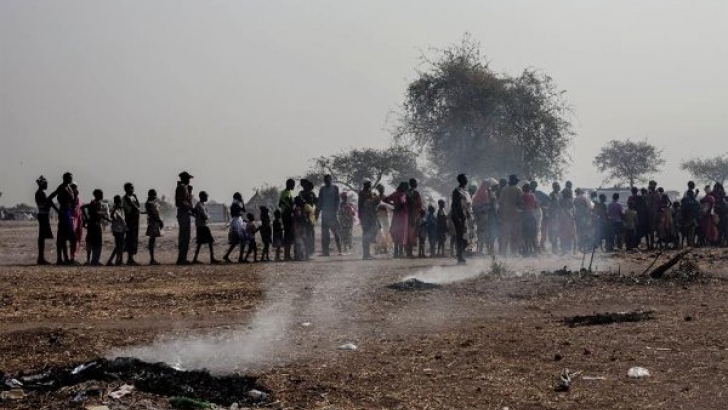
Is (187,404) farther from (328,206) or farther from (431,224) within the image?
(431,224)

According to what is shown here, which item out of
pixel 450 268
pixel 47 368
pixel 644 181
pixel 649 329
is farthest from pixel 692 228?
pixel 644 181

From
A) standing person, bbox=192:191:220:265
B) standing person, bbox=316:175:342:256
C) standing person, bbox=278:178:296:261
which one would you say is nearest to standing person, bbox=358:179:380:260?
standing person, bbox=316:175:342:256

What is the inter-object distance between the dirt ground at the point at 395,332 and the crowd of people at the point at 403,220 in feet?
8.25

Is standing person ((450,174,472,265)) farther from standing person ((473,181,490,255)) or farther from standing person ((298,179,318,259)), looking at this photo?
standing person ((298,179,318,259))

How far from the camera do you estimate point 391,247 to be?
23969mm

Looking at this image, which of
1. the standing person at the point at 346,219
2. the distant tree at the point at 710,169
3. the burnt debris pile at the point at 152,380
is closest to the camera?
the burnt debris pile at the point at 152,380

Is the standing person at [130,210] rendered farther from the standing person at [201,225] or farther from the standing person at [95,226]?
the standing person at [201,225]

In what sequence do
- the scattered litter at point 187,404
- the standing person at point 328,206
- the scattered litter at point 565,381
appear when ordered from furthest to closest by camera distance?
the standing person at point 328,206
the scattered litter at point 565,381
the scattered litter at point 187,404

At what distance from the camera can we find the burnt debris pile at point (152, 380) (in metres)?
6.84

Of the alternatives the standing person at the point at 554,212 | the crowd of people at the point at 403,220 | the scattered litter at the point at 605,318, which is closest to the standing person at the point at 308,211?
the crowd of people at the point at 403,220

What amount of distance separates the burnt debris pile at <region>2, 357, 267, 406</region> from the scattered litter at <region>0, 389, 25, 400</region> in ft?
0.34

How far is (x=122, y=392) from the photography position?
668 centimetres

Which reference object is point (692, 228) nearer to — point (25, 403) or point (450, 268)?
point (450, 268)

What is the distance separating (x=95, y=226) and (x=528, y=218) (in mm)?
9924
